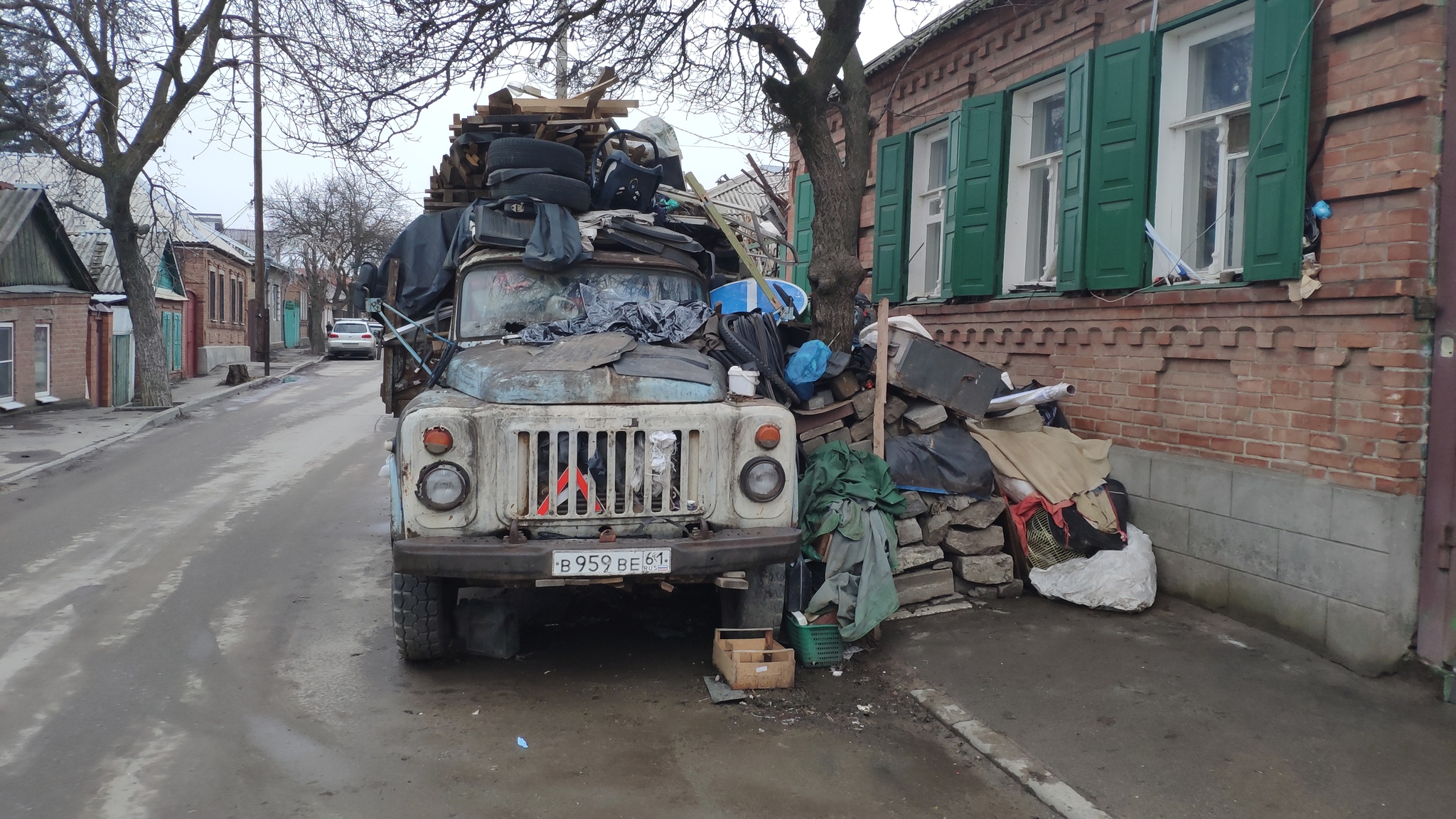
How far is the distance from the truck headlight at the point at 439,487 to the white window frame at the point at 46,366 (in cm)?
1634

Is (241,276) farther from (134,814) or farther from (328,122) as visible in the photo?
(134,814)

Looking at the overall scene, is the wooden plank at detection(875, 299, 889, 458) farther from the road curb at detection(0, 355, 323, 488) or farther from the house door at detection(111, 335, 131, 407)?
the house door at detection(111, 335, 131, 407)

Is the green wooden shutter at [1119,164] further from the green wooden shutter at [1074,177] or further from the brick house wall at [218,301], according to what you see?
the brick house wall at [218,301]

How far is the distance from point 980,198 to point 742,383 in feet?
13.7

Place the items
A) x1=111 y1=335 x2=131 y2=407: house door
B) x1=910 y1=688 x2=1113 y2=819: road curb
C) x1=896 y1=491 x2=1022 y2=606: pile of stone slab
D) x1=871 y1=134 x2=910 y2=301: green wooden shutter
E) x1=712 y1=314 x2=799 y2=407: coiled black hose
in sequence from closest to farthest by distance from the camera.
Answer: x1=910 y1=688 x2=1113 y2=819: road curb
x1=712 y1=314 x2=799 y2=407: coiled black hose
x1=896 y1=491 x2=1022 y2=606: pile of stone slab
x1=871 y1=134 x2=910 y2=301: green wooden shutter
x1=111 y1=335 x2=131 y2=407: house door

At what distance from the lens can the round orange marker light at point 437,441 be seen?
14.1 feet

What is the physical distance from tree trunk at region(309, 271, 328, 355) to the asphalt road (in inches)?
1333

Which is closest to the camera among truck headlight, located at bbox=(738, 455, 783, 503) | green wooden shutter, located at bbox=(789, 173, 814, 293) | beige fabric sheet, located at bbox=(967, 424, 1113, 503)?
truck headlight, located at bbox=(738, 455, 783, 503)

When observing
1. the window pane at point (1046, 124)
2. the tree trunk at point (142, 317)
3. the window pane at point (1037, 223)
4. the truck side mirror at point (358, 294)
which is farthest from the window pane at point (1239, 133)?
the tree trunk at point (142, 317)

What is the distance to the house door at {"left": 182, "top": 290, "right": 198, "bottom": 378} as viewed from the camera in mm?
27016

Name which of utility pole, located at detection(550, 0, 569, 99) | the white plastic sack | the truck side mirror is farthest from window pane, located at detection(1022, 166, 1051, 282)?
the truck side mirror

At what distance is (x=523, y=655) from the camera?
17.0ft

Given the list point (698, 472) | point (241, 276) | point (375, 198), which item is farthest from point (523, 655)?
point (375, 198)

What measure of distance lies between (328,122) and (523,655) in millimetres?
6794
